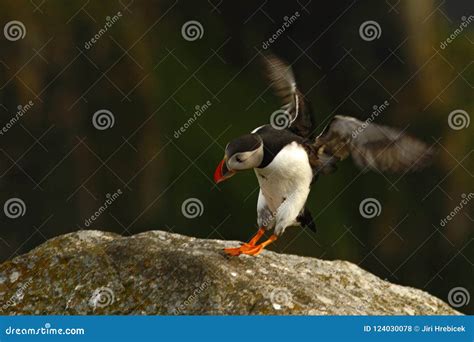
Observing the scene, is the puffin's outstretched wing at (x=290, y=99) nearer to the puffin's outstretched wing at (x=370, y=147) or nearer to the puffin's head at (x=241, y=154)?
the puffin's outstretched wing at (x=370, y=147)

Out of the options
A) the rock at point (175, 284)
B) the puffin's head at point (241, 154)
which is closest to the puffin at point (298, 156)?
the puffin's head at point (241, 154)

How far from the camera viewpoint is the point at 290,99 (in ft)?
19.8

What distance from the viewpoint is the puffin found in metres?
5.07

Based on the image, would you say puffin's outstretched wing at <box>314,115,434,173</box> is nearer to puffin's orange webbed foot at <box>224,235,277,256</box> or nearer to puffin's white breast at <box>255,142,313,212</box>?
Answer: puffin's white breast at <box>255,142,313,212</box>

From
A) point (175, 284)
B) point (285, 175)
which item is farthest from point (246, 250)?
point (175, 284)

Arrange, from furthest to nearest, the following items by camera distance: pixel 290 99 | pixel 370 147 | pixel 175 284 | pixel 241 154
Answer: pixel 290 99
pixel 370 147
pixel 241 154
pixel 175 284

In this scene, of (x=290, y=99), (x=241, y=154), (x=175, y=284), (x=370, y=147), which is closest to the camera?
(x=175, y=284)

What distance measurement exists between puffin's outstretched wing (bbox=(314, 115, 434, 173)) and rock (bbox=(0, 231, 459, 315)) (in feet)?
2.83

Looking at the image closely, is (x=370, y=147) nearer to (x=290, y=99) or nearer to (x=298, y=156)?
(x=298, y=156)

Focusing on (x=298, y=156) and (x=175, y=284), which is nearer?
(x=175, y=284)

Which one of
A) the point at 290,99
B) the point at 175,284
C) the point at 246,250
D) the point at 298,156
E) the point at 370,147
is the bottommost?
the point at 175,284

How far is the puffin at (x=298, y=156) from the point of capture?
5.07m

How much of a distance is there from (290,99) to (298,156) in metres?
0.83

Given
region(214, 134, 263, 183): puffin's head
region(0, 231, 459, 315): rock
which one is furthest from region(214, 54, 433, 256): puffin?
region(0, 231, 459, 315): rock
